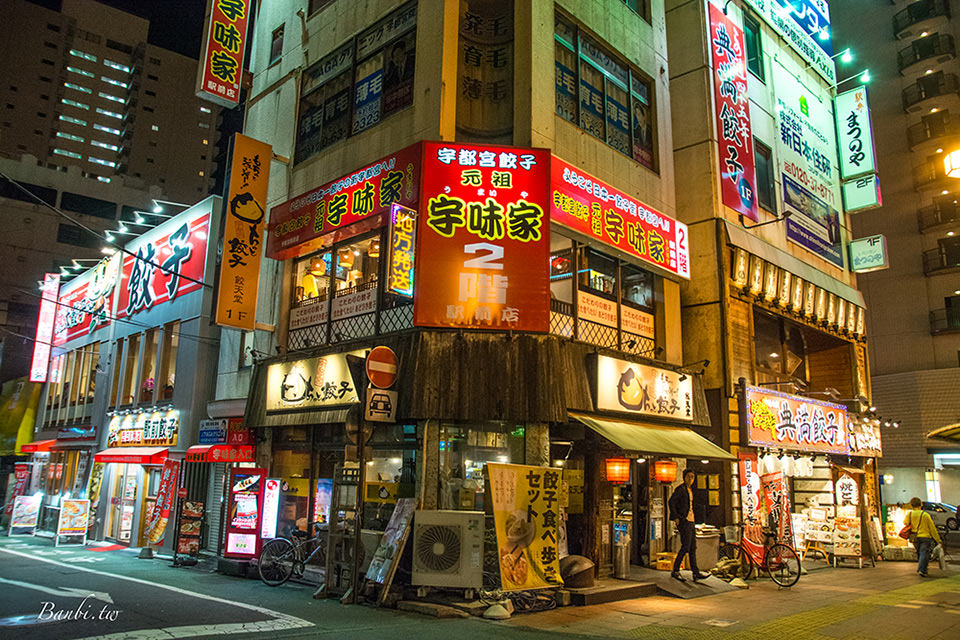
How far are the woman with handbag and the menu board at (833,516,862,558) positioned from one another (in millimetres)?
2020

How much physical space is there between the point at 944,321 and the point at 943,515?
32.4 ft

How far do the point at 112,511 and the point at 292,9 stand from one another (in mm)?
16997

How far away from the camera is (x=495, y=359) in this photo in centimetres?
1191

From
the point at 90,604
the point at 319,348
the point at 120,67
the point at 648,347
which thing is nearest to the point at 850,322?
the point at 648,347

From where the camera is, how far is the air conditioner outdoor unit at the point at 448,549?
1049 centimetres

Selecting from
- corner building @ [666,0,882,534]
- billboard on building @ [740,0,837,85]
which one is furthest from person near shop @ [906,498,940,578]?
billboard on building @ [740,0,837,85]

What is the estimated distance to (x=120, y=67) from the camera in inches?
4013

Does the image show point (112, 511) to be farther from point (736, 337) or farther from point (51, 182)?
point (51, 182)

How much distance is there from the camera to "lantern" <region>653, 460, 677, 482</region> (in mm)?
14422

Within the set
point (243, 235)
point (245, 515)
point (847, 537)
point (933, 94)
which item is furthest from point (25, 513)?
point (933, 94)

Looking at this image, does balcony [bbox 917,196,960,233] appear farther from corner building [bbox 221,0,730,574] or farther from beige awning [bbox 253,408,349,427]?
beige awning [bbox 253,408,349,427]

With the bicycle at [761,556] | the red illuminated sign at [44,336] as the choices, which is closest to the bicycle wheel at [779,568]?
the bicycle at [761,556]

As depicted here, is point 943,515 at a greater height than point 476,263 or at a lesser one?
lesser

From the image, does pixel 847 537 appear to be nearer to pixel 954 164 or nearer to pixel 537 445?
pixel 954 164
